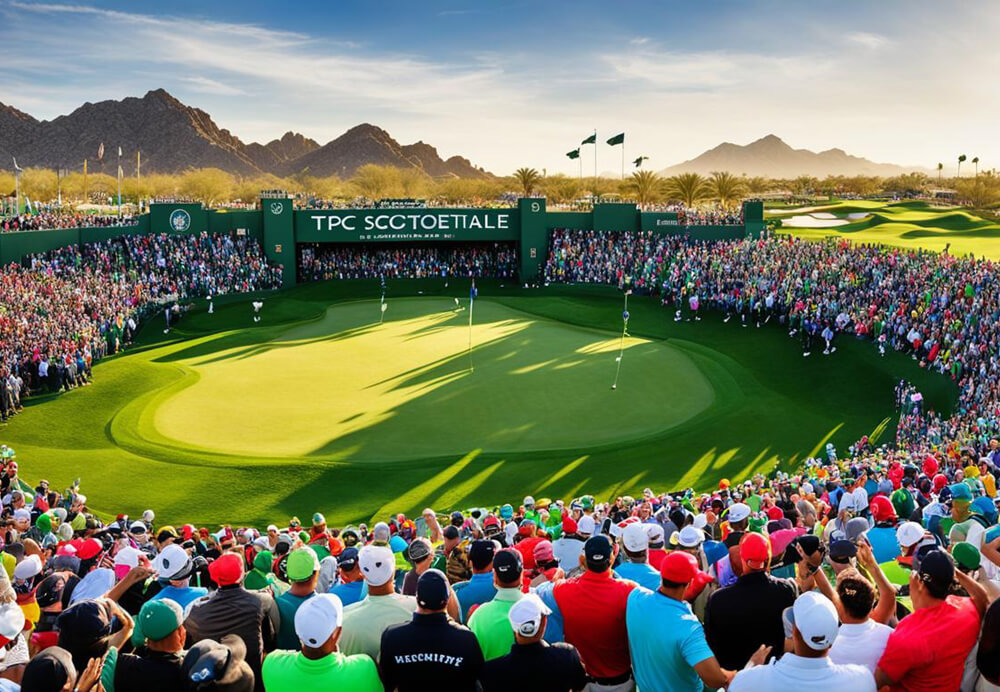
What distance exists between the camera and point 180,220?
5378 centimetres

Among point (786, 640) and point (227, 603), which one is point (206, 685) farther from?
point (786, 640)

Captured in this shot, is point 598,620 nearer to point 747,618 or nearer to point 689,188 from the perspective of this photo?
point 747,618

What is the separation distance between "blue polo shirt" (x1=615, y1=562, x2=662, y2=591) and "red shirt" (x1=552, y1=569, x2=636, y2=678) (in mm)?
535

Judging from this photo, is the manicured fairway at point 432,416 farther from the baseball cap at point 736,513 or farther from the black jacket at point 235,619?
the black jacket at point 235,619

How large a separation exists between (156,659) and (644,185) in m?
71.6

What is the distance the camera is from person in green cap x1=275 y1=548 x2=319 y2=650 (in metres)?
7.16

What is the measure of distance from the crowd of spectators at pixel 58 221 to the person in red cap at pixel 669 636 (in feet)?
151

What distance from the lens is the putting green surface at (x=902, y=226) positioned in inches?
2297

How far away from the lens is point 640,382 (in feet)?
103

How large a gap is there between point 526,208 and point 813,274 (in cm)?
2443

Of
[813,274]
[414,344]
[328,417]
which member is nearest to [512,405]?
[328,417]

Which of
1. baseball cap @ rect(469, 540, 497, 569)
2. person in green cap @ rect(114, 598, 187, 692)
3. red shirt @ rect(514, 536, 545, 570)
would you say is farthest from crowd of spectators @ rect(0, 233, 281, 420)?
baseball cap @ rect(469, 540, 497, 569)

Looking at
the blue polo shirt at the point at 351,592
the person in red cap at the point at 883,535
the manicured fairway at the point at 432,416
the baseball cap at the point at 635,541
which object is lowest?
the manicured fairway at the point at 432,416

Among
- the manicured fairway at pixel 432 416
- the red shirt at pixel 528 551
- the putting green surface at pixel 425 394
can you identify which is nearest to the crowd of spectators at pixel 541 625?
the red shirt at pixel 528 551
